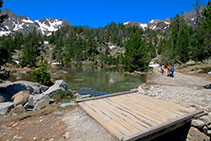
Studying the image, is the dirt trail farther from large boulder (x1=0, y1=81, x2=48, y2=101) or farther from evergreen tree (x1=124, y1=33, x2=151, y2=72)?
evergreen tree (x1=124, y1=33, x2=151, y2=72)

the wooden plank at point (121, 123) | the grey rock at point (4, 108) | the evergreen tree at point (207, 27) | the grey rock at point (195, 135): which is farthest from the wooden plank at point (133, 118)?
the evergreen tree at point (207, 27)

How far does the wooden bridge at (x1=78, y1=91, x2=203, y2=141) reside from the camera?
5.32m

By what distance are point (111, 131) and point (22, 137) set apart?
139 inches

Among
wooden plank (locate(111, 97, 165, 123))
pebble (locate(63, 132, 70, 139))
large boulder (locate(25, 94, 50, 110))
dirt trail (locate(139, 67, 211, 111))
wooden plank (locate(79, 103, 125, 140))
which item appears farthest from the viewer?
large boulder (locate(25, 94, 50, 110))

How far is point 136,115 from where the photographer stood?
659 cm

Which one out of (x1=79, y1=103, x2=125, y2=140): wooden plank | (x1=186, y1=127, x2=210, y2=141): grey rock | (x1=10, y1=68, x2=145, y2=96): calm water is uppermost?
(x1=79, y1=103, x2=125, y2=140): wooden plank

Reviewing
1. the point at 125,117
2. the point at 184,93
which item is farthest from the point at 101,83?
the point at 125,117

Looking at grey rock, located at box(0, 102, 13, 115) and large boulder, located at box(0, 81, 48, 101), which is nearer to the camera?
grey rock, located at box(0, 102, 13, 115)

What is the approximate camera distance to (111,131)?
5328mm

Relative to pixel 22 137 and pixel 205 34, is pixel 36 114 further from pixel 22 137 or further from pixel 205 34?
pixel 205 34

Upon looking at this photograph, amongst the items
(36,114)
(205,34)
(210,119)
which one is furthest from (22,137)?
(205,34)

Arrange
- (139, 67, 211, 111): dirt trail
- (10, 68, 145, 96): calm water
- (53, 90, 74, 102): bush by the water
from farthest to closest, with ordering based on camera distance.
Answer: (10, 68, 145, 96): calm water, (53, 90, 74, 102): bush by the water, (139, 67, 211, 111): dirt trail

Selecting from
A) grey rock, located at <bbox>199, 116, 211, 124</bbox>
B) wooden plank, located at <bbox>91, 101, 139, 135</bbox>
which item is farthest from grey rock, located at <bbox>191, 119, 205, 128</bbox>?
wooden plank, located at <bbox>91, 101, 139, 135</bbox>

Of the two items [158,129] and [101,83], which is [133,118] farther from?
[101,83]
